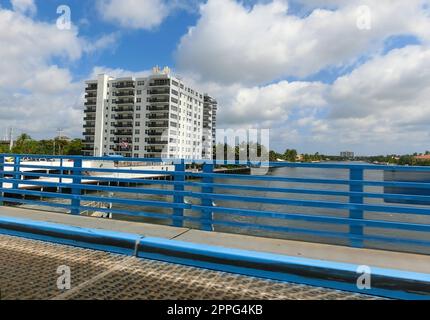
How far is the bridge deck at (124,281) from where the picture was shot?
11.4ft

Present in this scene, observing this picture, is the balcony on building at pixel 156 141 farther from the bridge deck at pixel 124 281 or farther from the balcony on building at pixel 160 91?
the bridge deck at pixel 124 281

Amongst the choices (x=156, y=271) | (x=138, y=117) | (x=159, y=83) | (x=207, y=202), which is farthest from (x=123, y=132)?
(x=156, y=271)

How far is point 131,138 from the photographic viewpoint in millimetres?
97625

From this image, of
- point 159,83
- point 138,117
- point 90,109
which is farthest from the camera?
point 90,109

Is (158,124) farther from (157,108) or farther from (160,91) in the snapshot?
(160,91)

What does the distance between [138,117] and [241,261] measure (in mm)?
96826

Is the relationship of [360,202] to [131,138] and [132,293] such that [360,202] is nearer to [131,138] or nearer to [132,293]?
[132,293]

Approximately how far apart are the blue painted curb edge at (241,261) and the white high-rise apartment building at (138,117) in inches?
3390

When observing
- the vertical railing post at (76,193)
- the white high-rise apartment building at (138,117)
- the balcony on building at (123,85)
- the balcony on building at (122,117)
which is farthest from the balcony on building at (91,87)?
the vertical railing post at (76,193)

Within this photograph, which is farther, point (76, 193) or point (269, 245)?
point (76, 193)

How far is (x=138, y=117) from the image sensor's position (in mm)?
97250
